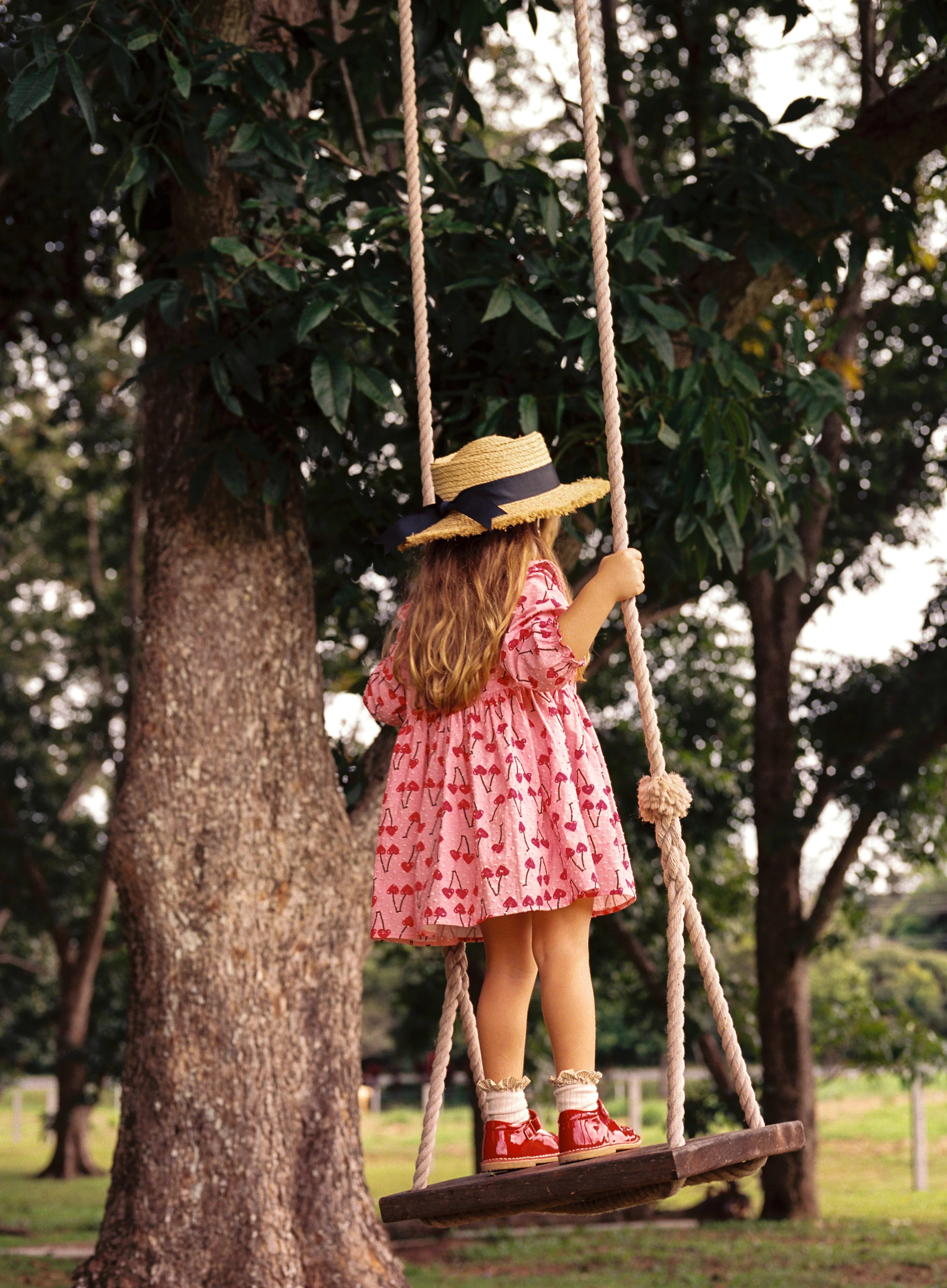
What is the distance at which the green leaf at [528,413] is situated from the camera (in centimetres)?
392

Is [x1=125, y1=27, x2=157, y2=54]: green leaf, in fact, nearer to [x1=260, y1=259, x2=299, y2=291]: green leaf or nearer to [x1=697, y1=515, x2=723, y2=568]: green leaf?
[x1=260, y1=259, x2=299, y2=291]: green leaf

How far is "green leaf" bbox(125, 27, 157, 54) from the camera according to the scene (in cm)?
376

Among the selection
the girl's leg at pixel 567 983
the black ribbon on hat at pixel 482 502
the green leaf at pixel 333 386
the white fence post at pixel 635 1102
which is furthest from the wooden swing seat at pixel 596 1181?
the white fence post at pixel 635 1102

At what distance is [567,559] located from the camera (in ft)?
16.2

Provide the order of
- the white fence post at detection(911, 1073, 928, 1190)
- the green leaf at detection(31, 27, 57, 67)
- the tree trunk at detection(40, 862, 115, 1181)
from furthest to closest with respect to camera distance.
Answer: the tree trunk at detection(40, 862, 115, 1181) → the white fence post at detection(911, 1073, 928, 1190) → the green leaf at detection(31, 27, 57, 67)

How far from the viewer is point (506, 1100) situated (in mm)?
2734

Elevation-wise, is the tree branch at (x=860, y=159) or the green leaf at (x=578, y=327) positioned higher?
the tree branch at (x=860, y=159)

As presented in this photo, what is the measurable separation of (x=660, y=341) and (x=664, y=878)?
76.2 inches

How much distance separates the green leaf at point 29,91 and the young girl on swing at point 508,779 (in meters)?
1.52

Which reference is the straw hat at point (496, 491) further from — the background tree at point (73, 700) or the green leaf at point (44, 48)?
the background tree at point (73, 700)

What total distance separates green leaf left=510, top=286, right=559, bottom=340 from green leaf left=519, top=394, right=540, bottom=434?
8.5 inches

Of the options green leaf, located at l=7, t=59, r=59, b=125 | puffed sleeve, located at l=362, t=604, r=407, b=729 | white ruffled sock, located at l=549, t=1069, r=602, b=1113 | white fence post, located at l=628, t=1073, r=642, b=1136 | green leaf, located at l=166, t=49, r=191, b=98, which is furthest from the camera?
white fence post, located at l=628, t=1073, r=642, b=1136

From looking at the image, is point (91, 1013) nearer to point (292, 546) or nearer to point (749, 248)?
point (292, 546)

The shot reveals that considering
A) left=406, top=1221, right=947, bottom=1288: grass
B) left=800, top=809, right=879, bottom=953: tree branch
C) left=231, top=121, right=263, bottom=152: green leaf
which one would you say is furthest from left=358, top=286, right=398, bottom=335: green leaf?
left=800, top=809, right=879, bottom=953: tree branch
